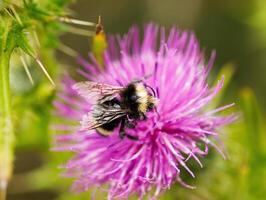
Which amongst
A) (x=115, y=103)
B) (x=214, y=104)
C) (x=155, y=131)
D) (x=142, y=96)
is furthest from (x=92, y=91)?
(x=214, y=104)

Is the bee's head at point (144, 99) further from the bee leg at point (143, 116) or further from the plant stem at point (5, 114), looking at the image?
the plant stem at point (5, 114)

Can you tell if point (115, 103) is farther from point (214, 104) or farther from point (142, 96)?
point (214, 104)

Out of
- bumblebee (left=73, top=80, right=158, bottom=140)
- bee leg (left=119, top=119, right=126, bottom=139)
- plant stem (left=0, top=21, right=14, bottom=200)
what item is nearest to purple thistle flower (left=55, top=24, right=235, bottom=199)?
bee leg (left=119, top=119, right=126, bottom=139)

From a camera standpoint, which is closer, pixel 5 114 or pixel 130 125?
pixel 5 114

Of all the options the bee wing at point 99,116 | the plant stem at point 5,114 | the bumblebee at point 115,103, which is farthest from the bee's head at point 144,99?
the plant stem at point 5,114

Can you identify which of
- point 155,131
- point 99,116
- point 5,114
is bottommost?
point 155,131

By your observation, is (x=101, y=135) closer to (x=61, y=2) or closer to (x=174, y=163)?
(x=174, y=163)
